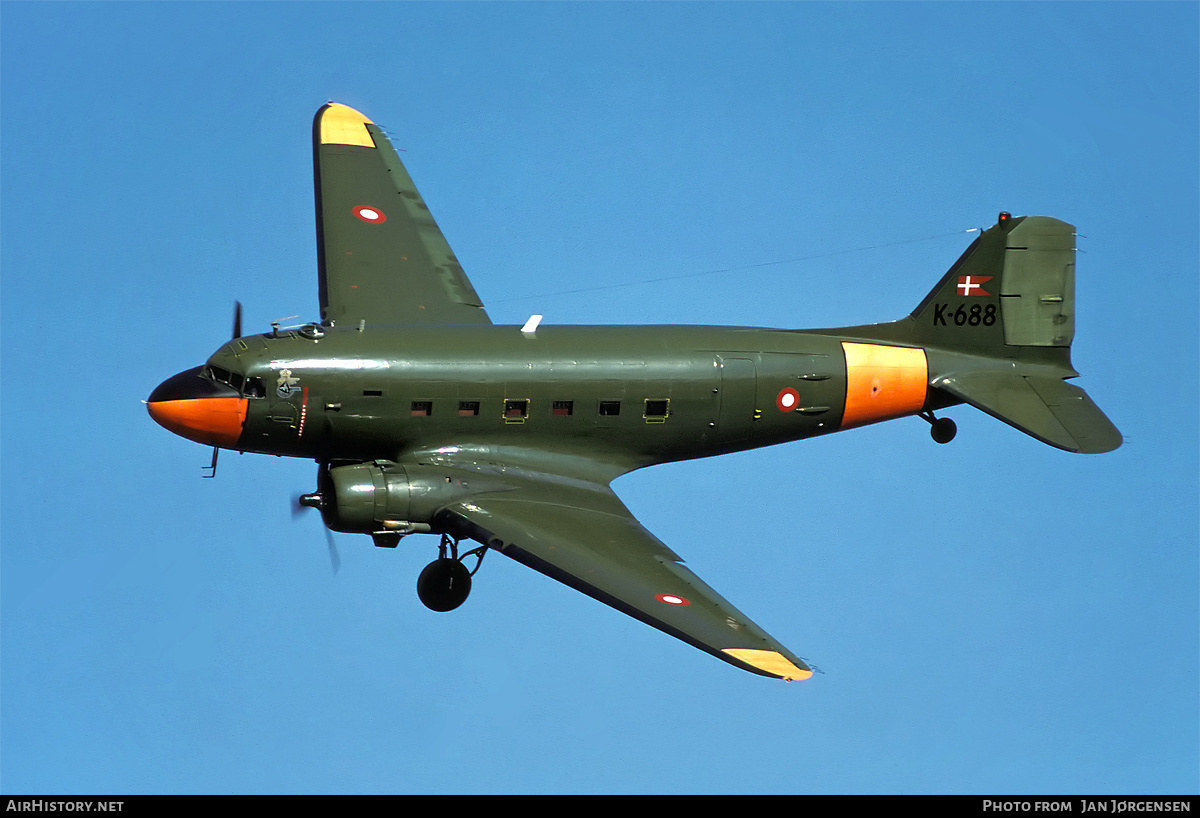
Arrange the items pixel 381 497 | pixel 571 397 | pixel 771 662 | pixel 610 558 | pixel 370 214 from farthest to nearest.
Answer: pixel 370 214, pixel 571 397, pixel 381 497, pixel 610 558, pixel 771 662

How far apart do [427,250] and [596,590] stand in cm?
1158

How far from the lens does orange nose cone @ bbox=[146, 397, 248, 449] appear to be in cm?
3622

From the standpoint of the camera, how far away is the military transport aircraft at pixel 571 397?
115 ft

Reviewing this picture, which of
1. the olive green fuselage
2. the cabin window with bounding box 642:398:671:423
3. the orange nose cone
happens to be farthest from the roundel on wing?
the orange nose cone

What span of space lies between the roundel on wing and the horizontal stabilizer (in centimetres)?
A: 326

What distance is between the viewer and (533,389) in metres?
37.1

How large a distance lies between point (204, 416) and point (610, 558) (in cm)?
808

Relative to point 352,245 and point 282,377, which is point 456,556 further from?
point 352,245

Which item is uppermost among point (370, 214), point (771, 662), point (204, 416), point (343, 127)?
point (343, 127)

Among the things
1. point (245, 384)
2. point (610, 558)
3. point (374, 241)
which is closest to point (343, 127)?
point (374, 241)

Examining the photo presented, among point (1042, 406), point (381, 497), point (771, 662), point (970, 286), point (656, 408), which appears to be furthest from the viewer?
point (970, 286)

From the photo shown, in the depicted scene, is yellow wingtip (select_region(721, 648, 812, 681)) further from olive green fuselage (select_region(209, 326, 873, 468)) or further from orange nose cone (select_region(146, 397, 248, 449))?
orange nose cone (select_region(146, 397, 248, 449))

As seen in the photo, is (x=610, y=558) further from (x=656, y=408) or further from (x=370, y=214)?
(x=370, y=214)

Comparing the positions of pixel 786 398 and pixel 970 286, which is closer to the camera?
pixel 786 398
